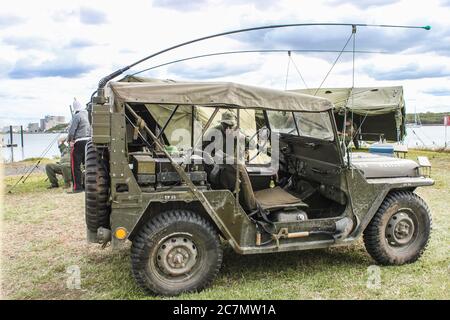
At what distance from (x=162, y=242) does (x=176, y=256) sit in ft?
0.63

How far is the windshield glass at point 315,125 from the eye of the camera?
4.84 m

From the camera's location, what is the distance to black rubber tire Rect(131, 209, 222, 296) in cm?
411

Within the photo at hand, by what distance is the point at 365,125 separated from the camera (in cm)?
1570

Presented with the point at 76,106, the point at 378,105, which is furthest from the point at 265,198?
the point at 378,105

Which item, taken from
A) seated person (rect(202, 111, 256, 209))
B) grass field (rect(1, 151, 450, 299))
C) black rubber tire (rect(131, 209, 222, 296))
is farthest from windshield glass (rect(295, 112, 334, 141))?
black rubber tire (rect(131, 209, 222, 296))

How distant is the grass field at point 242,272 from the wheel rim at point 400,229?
0.91 ft

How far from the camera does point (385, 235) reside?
16.3 ft

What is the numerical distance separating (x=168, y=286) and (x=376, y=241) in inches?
89.7

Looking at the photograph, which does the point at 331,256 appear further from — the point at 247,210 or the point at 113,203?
the point at 113,203

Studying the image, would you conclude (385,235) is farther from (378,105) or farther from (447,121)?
(447,121)

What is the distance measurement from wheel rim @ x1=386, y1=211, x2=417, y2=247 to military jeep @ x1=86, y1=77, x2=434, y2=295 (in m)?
0.01

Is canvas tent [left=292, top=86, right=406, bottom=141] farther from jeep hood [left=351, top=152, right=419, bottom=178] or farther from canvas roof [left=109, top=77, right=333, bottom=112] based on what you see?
canvas roof [left=109, top=77, right=333, bottom=112]
